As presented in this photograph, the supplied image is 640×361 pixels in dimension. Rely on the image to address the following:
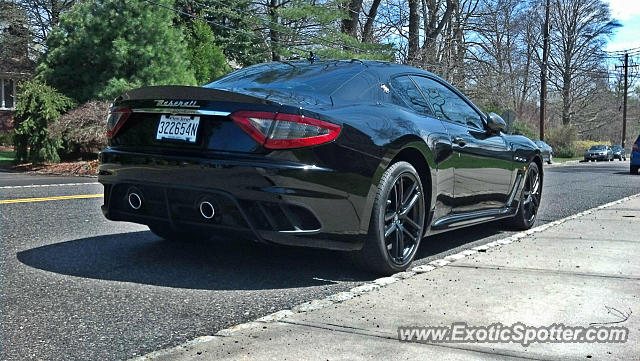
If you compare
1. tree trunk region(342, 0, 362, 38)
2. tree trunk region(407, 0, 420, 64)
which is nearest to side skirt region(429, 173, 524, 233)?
tree trunk region(342, 0, 362, 38)

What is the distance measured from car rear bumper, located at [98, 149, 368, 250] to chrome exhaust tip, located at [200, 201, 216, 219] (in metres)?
0.02

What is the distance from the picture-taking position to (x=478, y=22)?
38000mm

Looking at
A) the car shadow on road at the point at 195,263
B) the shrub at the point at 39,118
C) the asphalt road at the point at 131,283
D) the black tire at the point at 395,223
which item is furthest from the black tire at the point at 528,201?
the shrub at the point at 39,118

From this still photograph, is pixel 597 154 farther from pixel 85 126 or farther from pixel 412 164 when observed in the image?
pixel 412 164

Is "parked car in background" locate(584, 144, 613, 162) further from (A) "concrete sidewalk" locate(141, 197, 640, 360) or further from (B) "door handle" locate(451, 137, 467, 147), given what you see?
(B) "door handle" locate(451, 137, 467, 147)

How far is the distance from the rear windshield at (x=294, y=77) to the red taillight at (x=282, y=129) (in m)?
0.43

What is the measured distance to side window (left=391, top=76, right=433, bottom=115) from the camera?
14.8 ft

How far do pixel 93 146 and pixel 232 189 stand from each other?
1441 cm

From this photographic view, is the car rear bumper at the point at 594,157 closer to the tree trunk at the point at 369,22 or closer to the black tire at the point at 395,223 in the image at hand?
the tree trunk at the point at 369,22

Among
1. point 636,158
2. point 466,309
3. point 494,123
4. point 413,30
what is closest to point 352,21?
point 413,30

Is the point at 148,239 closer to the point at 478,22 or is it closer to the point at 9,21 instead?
the point at 9,21

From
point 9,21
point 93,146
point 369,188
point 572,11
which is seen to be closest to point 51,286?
point 369,188

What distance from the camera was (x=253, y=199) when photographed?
3.54 meters

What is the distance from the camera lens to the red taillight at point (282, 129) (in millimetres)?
3561
